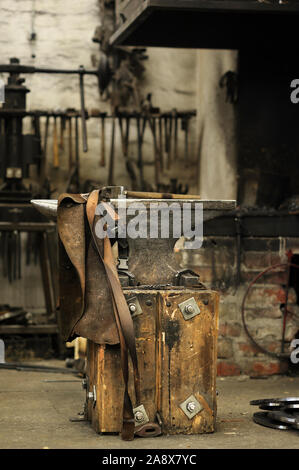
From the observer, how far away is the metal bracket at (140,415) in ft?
12.5

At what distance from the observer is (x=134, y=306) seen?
3857mm

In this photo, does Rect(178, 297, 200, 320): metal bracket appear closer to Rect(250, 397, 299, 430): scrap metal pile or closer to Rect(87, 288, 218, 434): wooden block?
Rect(87, 288, 218, 434): wooden block

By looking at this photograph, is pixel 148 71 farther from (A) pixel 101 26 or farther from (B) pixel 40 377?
(B) pixel 40 377

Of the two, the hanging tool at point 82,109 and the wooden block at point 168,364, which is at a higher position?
the hanging tool at point 82,109

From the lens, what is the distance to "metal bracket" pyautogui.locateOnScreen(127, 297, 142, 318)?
3850mm

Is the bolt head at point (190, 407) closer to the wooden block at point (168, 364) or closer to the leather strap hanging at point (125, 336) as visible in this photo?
the wooden block at point (168, 364)

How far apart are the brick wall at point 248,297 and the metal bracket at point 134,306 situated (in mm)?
1772

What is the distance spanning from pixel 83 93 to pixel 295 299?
104 inches

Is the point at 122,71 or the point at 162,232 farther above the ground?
the point at 122,71

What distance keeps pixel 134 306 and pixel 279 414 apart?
0.94m

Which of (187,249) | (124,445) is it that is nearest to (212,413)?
(124,445)

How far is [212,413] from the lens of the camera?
390cm

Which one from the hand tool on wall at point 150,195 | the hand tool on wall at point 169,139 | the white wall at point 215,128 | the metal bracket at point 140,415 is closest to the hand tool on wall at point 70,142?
the hand tool on wall at point 169,139
